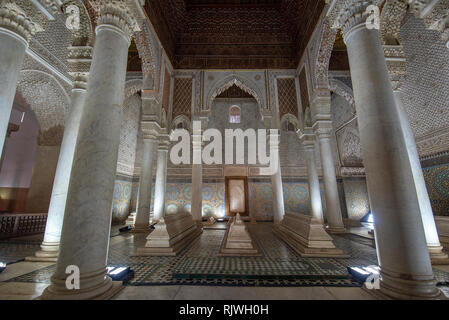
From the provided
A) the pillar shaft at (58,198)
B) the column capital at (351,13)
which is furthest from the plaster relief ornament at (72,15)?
the column capital at (351,13)

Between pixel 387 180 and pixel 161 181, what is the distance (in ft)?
21.3

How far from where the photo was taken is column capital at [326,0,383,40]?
2533 mm

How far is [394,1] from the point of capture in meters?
3.57

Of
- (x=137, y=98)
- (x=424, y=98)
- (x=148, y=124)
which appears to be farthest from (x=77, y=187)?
(x=137, y=98)

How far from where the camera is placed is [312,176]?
23.0ft

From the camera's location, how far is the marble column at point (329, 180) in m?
6.04

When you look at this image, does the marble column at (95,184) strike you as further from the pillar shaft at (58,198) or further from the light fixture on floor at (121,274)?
the pillar shaft at (58,198)

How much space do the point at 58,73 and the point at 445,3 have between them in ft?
28.4

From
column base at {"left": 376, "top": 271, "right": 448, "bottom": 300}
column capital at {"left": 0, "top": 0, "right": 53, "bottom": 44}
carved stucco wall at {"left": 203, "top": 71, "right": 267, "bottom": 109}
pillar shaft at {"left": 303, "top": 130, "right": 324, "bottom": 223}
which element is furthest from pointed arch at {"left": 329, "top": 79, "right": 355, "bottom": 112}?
column capital at {"left": 0, "top": 0, "right": 53, "bottom": 44}

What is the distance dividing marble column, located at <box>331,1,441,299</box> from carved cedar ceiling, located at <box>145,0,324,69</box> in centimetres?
580

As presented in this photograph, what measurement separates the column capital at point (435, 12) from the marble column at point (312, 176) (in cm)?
423

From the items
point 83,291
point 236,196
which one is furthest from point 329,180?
point 83,291

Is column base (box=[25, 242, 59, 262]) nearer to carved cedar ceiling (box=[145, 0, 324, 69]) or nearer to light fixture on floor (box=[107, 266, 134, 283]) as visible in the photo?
light fixture on floor (box=[107, 266, 134, 283])
